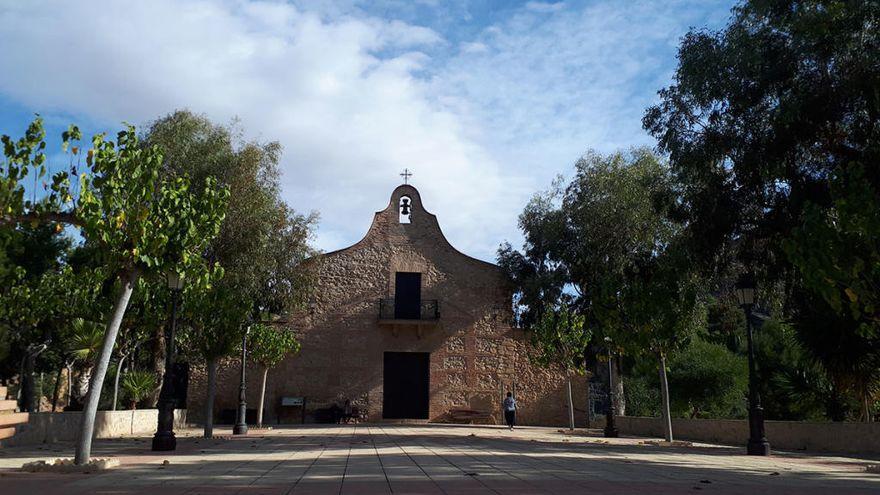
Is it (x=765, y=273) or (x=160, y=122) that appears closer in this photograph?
(x=765, y=273)

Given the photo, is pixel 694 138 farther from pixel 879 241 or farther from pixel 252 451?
pixel 252 451

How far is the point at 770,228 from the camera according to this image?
1460cm

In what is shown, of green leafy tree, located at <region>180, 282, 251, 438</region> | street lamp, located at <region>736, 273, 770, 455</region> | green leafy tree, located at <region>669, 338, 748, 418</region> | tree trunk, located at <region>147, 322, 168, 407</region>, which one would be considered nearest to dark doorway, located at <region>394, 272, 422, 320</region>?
tree trunk, located at <region>147, 322, 168, 407</region>

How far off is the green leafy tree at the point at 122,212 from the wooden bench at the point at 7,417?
4.18m

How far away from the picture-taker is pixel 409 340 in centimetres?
2967

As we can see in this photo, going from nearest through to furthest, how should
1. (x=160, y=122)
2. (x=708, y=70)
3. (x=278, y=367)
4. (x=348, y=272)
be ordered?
(x=708, y=70)
(x=160, y=122)
(x=278, y=367)
(x=348, y=272)

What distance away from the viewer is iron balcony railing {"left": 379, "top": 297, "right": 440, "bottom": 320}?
29.7 m

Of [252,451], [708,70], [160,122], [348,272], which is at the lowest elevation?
[252,451]

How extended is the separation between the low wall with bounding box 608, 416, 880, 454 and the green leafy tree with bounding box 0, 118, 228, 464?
1246 centimetres

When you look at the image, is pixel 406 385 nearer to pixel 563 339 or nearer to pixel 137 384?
pixel 563 339

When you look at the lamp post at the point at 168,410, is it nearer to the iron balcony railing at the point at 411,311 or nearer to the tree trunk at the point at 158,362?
the tree trunk at the point at 158,362

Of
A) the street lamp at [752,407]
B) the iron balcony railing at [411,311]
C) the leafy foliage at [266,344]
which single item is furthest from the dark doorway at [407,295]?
the street lamp at [752,407]

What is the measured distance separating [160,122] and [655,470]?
18985 mm

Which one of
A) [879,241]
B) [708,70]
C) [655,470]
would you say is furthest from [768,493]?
[708,70]
